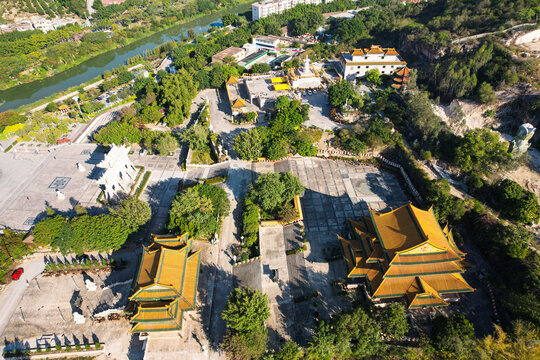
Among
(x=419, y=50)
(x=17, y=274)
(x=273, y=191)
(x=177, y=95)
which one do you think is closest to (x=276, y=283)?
(x=273, y=191)

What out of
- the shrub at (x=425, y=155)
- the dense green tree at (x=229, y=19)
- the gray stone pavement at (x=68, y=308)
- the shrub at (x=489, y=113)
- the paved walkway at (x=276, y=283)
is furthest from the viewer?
the dense green tree at (x=229, y=19)

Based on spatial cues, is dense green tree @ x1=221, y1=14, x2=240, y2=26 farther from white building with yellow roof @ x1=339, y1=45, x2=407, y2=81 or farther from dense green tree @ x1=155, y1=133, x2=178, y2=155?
dense green tree @ x1=155, y1=133, x2=178, y2=155

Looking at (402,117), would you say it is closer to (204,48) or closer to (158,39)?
(204,48)

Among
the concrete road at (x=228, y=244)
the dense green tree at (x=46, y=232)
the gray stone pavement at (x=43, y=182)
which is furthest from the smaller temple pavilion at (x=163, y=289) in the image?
the gray stone pavement at (x=43, y=182)

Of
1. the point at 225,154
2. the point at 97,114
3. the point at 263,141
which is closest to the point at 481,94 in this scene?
the point at 263,141

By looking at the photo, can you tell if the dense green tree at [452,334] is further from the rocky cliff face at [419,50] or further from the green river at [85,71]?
the green river at [85,71]

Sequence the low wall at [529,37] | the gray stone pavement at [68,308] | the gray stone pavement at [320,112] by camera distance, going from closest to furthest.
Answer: the gray stone pavement at [68,308] → the gray stone pavement at [320,112] → the low wall at [529,37]

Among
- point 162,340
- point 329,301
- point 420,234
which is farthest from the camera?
point 329,301
